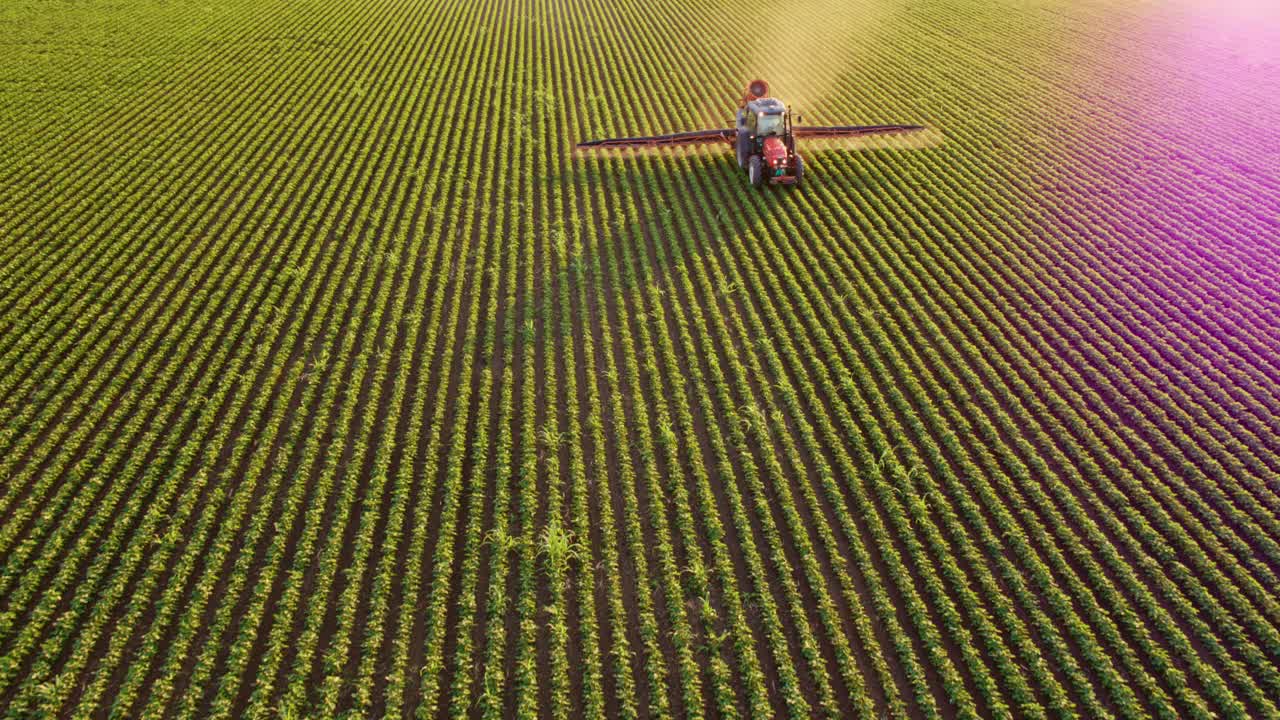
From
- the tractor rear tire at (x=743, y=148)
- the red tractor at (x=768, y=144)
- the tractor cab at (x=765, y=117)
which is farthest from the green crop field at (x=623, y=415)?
the tractor cab at (x=765, y=117)

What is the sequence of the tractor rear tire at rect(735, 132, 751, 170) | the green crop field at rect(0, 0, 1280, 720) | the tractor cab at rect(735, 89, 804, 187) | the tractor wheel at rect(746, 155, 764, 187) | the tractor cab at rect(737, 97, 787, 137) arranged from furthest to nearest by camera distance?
1. the tractor rear tire at rect(735, 132, 751, 170)
2. the tractor wheel at rect(746, 155, 764, 187)
3. the tractor cab at rect(735, 89, 804, 187)
4. the tractor cab at rect(737, 97, 787, 137)
5. the green crop field at rect(0, 0, 1280, 720)

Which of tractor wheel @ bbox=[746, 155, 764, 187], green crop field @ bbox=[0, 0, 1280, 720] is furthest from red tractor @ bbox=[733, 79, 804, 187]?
green crop field @ bbox=[0, 0, 1280, 720]

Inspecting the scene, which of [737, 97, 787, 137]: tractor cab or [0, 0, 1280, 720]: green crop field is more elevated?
[737, 97, 787, 137]: tractor cab

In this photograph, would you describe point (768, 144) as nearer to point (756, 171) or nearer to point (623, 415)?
point (756, 171)

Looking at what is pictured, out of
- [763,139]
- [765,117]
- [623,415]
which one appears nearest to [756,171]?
[763,139]

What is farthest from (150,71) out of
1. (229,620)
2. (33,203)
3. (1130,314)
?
(1130,314)

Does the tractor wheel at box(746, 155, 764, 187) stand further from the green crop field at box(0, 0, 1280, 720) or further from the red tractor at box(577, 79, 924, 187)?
the green crop field at box(0, 0, 1280, 720)
